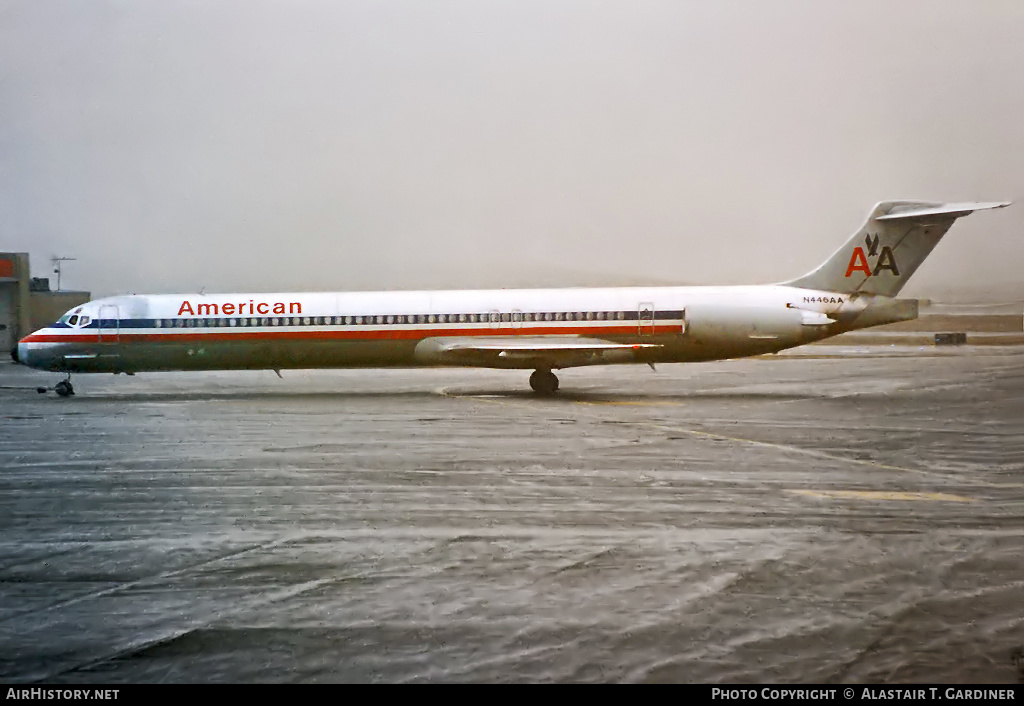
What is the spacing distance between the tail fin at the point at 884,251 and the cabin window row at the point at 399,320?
199 inches

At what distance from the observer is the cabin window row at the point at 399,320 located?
2017 cm

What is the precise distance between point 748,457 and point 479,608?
21.2ft

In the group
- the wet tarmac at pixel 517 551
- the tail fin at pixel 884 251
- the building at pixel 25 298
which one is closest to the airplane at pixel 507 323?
the tail fin at pixel 884 251

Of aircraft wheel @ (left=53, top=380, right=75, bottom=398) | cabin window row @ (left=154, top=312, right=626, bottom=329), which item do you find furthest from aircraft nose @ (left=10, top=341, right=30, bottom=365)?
cabin window row @ (left=154, top=312, right=626, bottom=329)

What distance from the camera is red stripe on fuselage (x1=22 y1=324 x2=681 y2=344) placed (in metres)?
20.1

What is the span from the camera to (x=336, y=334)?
20.8m

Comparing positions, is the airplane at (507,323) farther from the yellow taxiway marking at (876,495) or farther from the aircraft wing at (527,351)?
the yellow taxiway marking at (876,495)

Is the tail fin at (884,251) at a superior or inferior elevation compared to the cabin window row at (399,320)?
superior

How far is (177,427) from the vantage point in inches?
585

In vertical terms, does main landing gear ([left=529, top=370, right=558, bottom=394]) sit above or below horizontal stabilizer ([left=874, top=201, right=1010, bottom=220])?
below

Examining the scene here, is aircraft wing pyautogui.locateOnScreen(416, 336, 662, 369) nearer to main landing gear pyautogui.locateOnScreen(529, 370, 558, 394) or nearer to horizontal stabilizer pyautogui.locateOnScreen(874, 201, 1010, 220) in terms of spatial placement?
main landing gear pyautogui.locateOnScreen(529, 370, 558, 394)

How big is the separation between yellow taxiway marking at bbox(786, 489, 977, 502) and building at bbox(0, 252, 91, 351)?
90.7 feet

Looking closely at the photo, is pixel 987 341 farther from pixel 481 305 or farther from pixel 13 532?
pixel 13 532

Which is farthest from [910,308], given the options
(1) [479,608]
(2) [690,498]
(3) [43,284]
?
(3) [43,284]
